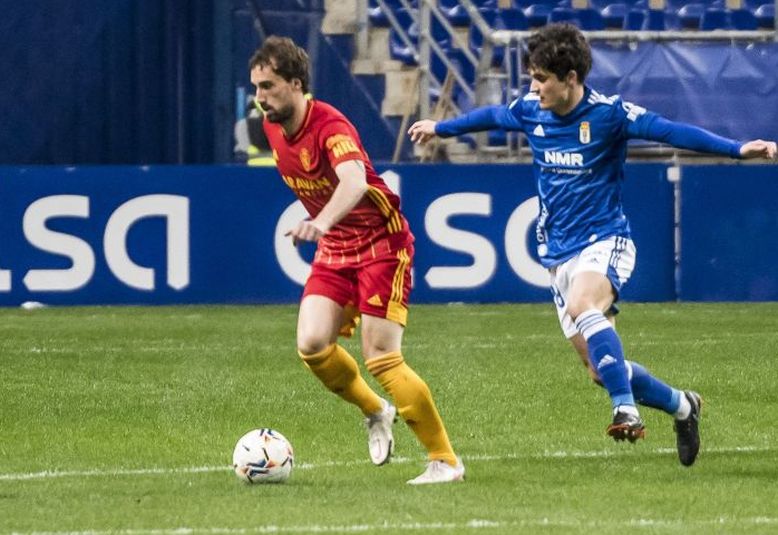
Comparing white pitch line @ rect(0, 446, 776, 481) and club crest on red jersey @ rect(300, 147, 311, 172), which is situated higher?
club crest on red jersey @ rect(300, 147, 311, 172)

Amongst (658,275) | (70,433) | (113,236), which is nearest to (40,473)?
(70,433)

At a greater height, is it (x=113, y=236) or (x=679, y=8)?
(x=679, y=8)

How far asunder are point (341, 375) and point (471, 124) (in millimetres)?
1248

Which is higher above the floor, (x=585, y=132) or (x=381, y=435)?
(x=585, y=132)

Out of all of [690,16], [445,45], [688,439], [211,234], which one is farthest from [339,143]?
[690,16]

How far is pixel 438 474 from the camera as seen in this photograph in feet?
22.8

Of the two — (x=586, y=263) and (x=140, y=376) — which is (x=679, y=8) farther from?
(x=586, y=263)

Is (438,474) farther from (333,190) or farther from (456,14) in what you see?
(456,14)

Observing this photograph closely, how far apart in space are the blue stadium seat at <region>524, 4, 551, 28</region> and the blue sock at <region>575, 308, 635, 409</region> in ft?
40.9

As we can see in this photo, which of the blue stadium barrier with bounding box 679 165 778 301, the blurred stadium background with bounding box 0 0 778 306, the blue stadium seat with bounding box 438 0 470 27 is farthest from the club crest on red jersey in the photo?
the blue stadium seat with bounding box 438 0 470 27

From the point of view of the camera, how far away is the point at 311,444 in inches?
327

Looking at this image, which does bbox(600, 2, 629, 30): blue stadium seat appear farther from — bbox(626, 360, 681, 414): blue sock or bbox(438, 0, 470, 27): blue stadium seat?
bbox(626, 360, 681, 414): blue sock

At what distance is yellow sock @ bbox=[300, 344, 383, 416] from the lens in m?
7.08

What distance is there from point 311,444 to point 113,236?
7356 millimetres
